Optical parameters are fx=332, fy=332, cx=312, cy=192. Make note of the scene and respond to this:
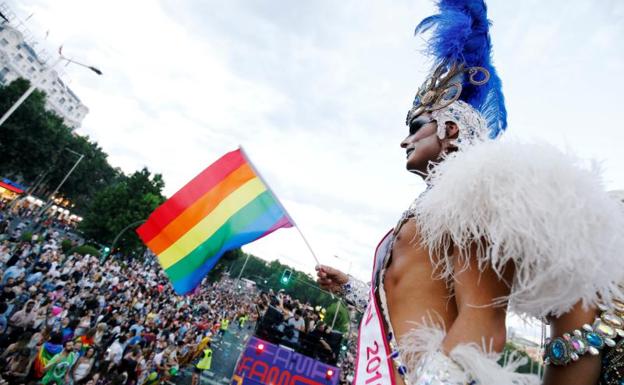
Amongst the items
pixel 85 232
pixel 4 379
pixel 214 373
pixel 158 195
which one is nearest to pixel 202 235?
pixel 4 379

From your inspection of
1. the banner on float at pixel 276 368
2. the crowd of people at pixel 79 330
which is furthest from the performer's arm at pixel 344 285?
the crowd of people at pixel 79 330

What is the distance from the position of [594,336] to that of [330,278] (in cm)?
196

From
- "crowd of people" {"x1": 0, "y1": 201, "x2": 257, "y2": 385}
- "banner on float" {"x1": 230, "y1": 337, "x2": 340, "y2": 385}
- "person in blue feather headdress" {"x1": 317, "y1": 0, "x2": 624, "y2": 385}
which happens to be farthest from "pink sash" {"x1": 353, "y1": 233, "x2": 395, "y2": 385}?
"crowd of people" {"x1": 0, "y1": 201, "x2": 257, "y2": 385}

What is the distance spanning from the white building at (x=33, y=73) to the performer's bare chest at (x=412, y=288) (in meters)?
77.1

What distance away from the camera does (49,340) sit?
28.2ft

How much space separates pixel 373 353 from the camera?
1.38 meters

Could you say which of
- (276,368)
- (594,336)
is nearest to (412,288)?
(594,336)

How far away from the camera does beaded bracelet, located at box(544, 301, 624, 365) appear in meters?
0.97

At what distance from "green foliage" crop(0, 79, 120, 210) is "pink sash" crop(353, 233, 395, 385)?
48579mm

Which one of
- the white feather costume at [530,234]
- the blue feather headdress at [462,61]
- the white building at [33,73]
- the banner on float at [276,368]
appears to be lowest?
the banner on float at [276,368]

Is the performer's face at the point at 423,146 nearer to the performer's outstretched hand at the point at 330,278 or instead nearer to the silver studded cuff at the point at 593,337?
the silver studded cuff at the point at 593,337

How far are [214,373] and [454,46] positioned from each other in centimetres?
2083

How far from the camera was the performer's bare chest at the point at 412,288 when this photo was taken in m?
1.24

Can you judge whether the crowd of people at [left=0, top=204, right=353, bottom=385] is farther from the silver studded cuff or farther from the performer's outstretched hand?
the silver studded cuff
